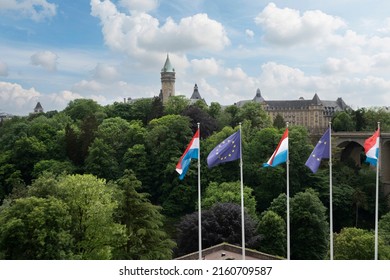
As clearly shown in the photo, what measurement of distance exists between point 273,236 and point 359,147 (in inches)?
1288

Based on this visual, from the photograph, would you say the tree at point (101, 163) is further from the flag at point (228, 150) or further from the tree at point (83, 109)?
the flag at point (228, 150)

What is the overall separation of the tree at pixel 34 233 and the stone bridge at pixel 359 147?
41517 mm

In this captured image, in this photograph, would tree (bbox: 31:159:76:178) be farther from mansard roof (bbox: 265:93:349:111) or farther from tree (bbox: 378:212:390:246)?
mansard roof (bbox: 265:93:349:111)

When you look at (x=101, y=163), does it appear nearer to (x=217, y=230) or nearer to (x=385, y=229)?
(x=217, y=230)

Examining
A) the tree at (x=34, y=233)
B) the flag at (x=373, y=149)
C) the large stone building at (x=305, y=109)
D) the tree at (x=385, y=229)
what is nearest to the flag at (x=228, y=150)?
the flag at (x=373, y=149)

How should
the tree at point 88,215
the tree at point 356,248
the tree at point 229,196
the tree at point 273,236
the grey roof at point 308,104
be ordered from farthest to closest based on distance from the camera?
the grey roof at point 308,104
the tree at point 229,196
the tree at point 273,236
the tree at point 356,248
the tree at point 88,215

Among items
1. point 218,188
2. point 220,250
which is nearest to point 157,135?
Result: point 218,188

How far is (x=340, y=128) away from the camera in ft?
251

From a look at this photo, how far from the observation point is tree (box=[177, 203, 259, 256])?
37.1m

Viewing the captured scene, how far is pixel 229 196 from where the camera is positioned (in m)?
44.4

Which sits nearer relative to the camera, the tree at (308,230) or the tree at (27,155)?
the tree at (308,230)

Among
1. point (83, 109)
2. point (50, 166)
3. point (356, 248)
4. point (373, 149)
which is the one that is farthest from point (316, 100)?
point (373, 149)

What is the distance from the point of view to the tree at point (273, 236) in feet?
127

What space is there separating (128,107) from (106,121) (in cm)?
1320
